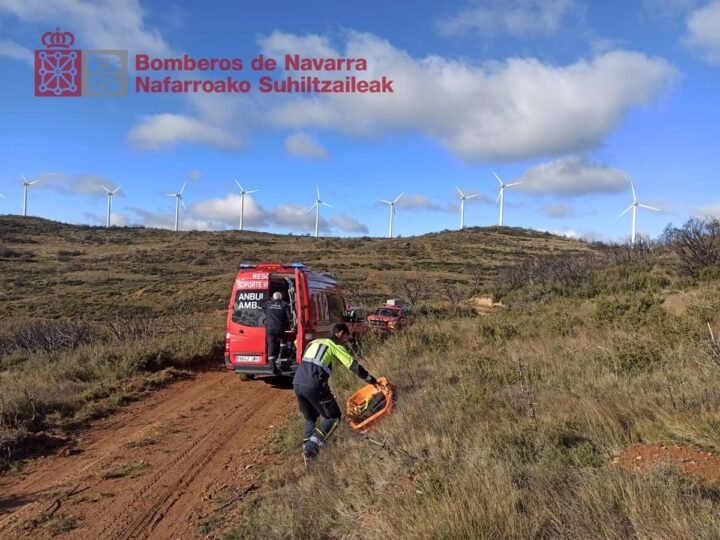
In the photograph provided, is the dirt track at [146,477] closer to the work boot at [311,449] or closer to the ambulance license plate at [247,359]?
the work boot at [311,449]

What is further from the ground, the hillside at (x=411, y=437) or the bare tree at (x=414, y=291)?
the bare tree at (x=414, y=291)

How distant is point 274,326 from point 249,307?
3.67 ft

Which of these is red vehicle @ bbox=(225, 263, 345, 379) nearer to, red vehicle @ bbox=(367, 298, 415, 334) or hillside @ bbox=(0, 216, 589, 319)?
red vehicle @ bbox=(367, 298, 415, 334)

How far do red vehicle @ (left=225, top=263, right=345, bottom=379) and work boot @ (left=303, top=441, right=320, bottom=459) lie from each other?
482cm

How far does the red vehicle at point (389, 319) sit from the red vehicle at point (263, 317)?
15.3 ft

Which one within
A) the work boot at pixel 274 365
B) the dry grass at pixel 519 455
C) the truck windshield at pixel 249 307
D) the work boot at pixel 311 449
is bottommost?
the work boot at pixel 311 449

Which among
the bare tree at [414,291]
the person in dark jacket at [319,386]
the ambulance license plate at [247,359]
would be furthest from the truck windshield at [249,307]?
the bare tree at [414,291]

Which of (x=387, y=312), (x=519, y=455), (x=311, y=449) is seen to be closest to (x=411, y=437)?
(x=519, y=455)

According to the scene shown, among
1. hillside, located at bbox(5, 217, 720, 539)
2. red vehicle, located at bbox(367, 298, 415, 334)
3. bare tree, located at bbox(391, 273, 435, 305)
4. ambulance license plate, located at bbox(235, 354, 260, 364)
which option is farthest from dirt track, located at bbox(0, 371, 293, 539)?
bare tree, located at bbox(391, 273, 435, 305)

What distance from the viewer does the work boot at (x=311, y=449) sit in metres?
6.15

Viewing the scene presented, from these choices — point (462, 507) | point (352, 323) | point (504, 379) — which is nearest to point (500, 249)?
point (352, 323)

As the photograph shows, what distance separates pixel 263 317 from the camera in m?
11.4

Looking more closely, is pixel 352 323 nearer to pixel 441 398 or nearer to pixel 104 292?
pixel 441 398

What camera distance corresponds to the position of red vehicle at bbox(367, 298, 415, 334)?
690 inches
